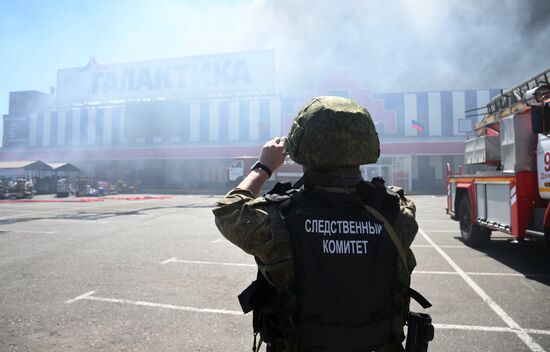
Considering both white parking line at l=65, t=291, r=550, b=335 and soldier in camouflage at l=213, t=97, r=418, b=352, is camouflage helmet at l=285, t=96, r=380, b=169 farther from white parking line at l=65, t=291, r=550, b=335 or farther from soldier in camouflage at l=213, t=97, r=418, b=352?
white parking line at l=65, t=291, r=550, b=335

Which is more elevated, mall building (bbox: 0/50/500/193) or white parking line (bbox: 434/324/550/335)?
mall building (bbox: 0/50/500/193)

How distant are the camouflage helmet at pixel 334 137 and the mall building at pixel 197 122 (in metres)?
26.5

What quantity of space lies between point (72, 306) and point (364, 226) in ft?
11.8

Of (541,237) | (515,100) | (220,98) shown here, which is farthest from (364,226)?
(220,98)

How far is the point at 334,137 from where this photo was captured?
49.4 inches

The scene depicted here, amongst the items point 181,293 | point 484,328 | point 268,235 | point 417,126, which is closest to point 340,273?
point 268,235

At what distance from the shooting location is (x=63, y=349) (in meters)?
2.72

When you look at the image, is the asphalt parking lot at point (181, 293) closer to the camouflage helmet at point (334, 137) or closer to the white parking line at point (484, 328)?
the white parking line at point (484, 328)

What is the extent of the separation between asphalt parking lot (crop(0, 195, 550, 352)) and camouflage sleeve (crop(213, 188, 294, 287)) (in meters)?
1.86

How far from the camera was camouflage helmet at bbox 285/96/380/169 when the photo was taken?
1258 millimetres

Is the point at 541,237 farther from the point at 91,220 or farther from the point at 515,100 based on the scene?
the point at 91,220

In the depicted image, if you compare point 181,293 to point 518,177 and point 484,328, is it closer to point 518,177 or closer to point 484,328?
point 484,328

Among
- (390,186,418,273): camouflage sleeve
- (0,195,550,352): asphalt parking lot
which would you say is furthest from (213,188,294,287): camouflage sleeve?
(0,195,550,352): asphalt parking lot

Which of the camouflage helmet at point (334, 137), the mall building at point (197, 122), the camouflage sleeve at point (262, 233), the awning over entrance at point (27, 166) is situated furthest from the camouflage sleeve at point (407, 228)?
the awning over entrance at point (27, 166)
